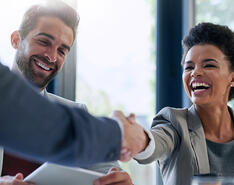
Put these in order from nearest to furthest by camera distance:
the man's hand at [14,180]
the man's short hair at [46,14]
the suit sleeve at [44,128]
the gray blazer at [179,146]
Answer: the suit sleeve at [44,128] < the man's hand at [14,180] < the gray blazer at [179,146] < the man's short hair at [46,14]

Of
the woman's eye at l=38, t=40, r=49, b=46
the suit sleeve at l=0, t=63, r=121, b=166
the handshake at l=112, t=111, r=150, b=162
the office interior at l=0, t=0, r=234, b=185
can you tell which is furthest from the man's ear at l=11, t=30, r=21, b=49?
the suit sleeve at l=0, t=63, r=121, b=166

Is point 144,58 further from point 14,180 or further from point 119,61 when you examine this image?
point 14,180

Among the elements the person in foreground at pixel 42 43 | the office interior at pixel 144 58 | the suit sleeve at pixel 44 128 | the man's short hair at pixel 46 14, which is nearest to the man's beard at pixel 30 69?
the person in foreground at pixel 42 43

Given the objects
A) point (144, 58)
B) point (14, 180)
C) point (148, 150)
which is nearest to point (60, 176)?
point (14, 180)

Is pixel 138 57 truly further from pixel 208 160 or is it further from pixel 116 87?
pixel 208 160

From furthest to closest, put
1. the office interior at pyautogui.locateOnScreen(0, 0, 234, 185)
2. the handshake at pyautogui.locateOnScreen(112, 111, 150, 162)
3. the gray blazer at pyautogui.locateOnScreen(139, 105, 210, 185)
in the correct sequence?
1. the office interior at pyautogui.locateOnScreen(0, 0, 234, 185)
2. the gray blazer at pyautogui.locateOnScreen(139, 105, 210, 185)
3. the handshake at pyautogui.locateOnScreen(112, 111, 150, 162)

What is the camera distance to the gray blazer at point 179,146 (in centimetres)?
160

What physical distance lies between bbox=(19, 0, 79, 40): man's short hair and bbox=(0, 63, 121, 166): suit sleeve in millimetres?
1108

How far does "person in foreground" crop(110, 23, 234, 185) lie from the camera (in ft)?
5.30

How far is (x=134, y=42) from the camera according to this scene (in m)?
2.71

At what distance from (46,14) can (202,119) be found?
34.9 inches

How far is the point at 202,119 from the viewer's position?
1766mm

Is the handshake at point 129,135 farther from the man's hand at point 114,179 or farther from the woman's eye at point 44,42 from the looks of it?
the woman's eye at point 44,42

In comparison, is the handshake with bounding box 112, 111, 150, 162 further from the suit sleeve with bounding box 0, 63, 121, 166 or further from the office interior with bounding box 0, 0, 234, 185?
the office interior with bounding box 0, 0, 234, 185
